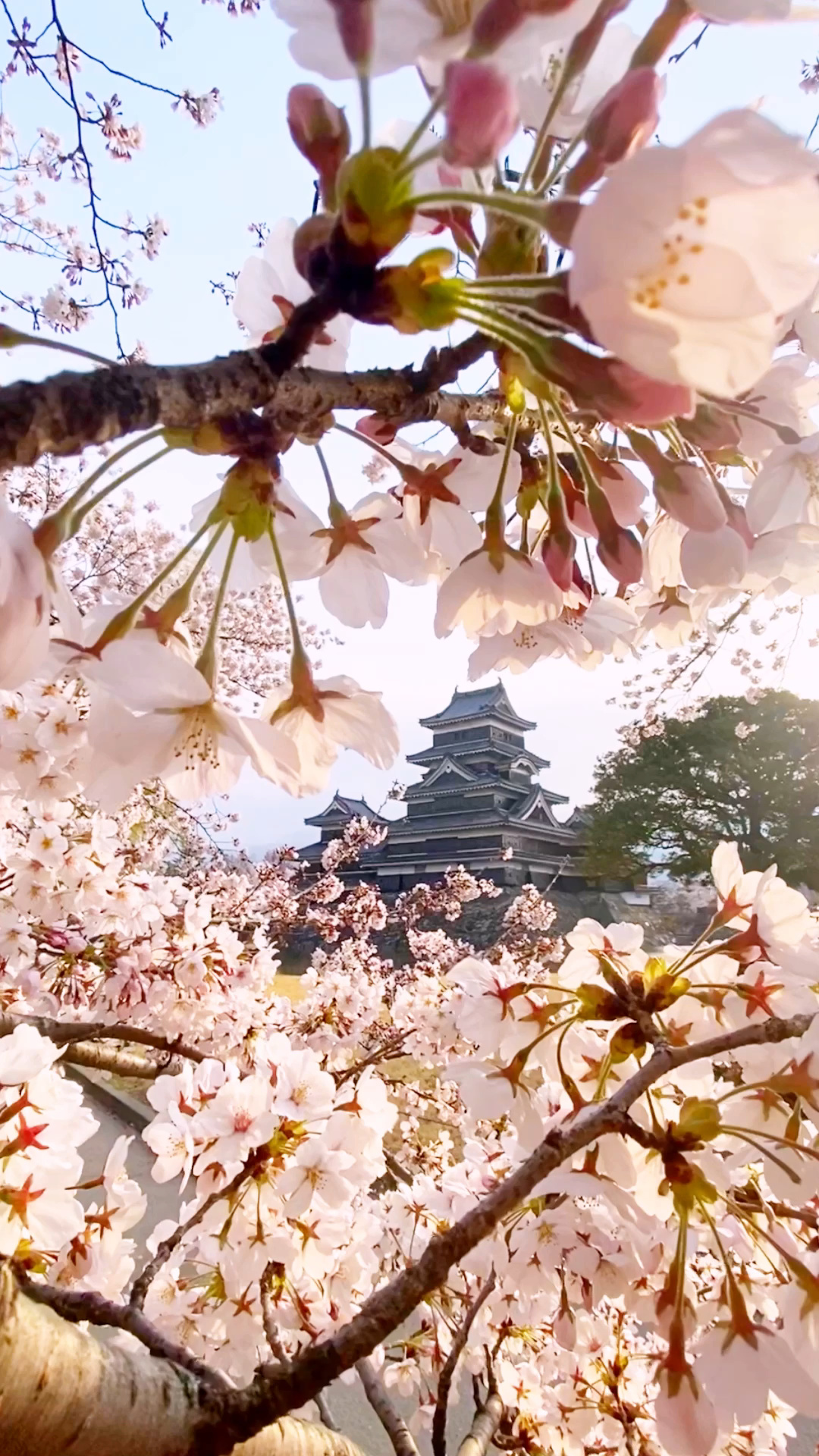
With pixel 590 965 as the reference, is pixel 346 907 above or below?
above

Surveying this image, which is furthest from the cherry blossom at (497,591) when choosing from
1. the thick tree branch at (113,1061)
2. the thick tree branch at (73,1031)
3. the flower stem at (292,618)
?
the thick tree branch at (113,1061)

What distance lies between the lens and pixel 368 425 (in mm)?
635

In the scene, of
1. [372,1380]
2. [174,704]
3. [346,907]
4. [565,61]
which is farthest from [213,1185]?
[346,907]

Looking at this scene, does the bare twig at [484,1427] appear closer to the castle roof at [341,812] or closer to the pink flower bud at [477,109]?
the pink flower bud at [477,109]

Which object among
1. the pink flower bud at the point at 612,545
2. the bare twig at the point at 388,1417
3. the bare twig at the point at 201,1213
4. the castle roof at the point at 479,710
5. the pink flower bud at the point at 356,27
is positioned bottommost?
the bare twig at the point at 388,1417

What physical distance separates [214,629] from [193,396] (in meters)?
0.21

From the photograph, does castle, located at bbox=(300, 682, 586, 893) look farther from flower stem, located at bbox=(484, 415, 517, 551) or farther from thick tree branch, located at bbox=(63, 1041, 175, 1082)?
flower stem, located at bbox=(484, 415, 517, 551)

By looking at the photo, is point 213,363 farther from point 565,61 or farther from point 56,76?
point 56,76

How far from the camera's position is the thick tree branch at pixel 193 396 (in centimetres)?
31

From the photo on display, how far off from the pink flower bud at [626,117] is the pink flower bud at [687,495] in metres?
0.16

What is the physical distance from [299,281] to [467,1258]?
1305 millimetres

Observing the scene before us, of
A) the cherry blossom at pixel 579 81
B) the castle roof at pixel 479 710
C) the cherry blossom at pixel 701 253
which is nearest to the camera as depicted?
the cherry blossom at pixel 701 253

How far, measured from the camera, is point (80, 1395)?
563 millimetres

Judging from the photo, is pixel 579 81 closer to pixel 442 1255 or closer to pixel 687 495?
pixel 687 495
